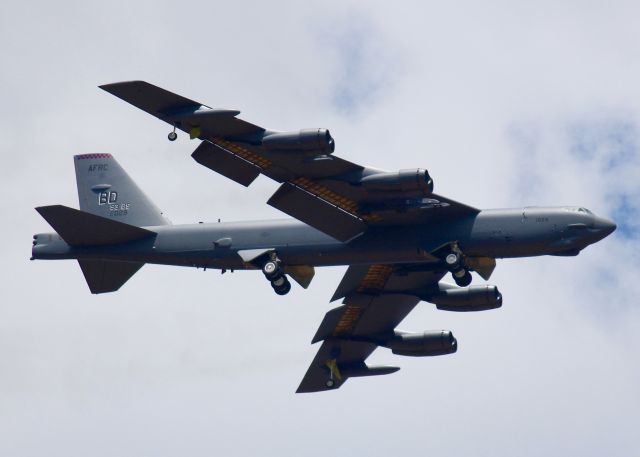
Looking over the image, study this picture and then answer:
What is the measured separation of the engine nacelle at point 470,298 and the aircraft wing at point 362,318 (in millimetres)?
821

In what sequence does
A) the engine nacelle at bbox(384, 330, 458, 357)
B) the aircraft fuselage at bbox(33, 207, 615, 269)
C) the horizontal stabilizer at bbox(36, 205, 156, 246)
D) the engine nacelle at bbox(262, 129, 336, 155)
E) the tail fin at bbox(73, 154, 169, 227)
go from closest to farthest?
the engine nacelle at bbox(262, 129, 336, 155) < the aircraft fuselage at bbox(33, 207, 615, 269) < the horizontal stabilizer at bbox(36, 205, 156, 246) < the tail fin at bbox(73, 154, 169, 227) < the engine nacelle at bbox(384, 330, 458, 357)

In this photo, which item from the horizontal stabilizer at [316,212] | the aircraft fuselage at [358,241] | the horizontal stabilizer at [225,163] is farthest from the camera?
the horizontal stabilizer at [316,212]

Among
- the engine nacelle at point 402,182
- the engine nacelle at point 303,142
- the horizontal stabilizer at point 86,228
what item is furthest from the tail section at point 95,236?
the engine nacelle at point 402,182

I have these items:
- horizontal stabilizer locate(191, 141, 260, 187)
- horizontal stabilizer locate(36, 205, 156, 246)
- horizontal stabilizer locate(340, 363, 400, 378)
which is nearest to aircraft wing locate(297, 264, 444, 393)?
horizontal stabilizer locate(340, 363, 400, 378)

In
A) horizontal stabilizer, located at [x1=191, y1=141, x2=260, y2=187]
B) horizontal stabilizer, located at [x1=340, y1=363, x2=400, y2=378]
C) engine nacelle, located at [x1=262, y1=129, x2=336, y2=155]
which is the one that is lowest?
horizontal stabilizer, located at [x1=340, y1=363, x2=400, y2=378]

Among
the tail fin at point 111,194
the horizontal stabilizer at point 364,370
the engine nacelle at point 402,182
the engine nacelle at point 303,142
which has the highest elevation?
the tail fin at point 111,194

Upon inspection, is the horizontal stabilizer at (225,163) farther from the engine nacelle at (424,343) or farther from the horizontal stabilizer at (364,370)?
the horizontal stabilizer at (364,370)

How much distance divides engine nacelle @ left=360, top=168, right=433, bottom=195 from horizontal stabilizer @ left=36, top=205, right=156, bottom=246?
1076 cm

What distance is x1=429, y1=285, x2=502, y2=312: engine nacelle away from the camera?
64.6m

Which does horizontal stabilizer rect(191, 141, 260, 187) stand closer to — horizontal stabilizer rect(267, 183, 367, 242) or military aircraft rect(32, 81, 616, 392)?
military aircraft rect(32, 81, 616, 392)

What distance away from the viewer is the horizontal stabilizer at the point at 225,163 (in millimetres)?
58156

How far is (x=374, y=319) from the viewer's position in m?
68.6

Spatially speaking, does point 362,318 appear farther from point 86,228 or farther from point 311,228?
point 86,228

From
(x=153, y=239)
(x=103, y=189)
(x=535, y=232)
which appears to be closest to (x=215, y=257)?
(x=153, y=239)
